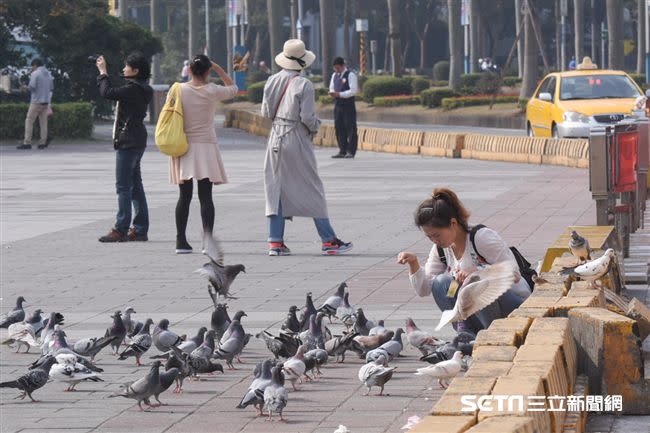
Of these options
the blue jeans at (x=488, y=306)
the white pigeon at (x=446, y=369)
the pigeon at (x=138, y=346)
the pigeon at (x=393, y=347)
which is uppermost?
the blue jeans at (x=488, y=306)

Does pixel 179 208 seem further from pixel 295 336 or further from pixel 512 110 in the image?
pixel 512 110

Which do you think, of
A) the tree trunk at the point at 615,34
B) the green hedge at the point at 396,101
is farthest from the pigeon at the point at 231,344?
the tree trunk at the point at 615,34

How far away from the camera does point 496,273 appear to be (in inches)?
291

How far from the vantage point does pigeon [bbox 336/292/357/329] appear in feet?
32.0

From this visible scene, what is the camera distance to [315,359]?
834 cm

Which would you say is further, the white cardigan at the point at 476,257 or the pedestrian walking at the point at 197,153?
the pedestrian walking at the point at 197,153

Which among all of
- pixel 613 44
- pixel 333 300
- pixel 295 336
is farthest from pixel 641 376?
pixel 613 44

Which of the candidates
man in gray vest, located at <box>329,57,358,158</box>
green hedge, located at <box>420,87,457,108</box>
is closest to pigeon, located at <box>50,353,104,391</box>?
man in gray vest, located at <box>329,57,358,158</box>

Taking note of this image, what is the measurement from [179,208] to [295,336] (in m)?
5.62

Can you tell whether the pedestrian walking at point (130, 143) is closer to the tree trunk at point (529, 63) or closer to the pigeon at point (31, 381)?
the pigeon at point (31, 381)

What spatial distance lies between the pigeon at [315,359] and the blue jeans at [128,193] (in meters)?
7.20

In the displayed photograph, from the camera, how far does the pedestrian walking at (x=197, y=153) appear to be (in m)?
14.3

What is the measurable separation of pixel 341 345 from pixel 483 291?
1.65 meters

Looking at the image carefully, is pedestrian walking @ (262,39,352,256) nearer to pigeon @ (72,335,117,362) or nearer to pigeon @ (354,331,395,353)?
pigeon @ (72,335,117,362)
